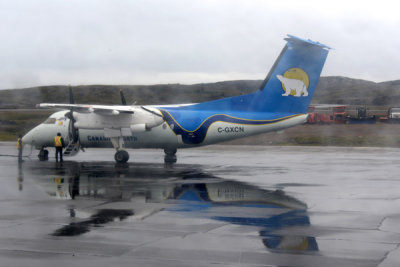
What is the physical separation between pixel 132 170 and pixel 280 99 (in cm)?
833

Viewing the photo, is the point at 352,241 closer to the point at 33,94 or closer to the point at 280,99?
the point at 280,99

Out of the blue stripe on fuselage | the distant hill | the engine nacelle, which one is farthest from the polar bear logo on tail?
the distant hill

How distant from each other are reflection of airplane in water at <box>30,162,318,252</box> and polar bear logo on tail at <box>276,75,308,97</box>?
7.09m

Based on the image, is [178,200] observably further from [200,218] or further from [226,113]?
Answer: [226,113]

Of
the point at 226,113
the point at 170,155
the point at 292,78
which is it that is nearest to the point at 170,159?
the point at 170,155

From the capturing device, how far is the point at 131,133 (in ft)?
90.5

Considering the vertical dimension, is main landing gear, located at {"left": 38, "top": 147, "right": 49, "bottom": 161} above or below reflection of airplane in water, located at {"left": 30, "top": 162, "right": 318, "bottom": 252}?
below

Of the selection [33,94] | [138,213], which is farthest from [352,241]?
[33,94]

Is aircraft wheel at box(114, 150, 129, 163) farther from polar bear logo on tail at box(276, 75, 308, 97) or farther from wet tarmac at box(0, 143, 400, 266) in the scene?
polar bear logo on tail at box(276, 75, 308, 97)

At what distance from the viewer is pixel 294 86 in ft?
87.5

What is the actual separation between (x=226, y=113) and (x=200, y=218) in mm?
15172

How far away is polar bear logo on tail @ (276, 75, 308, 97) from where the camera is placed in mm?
26547

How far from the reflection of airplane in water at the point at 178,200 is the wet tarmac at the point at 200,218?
0.03 meters

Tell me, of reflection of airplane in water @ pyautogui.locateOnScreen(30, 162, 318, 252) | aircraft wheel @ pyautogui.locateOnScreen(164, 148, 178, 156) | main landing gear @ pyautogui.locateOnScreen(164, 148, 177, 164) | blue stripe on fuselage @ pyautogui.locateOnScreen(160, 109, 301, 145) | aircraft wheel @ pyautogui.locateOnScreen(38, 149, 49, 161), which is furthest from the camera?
aircraft wheel @ pyautogui.locateOnScreen(38, 149, 49, 161)
